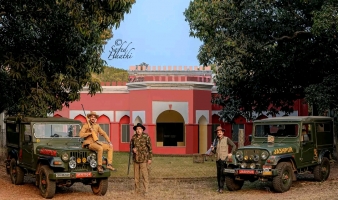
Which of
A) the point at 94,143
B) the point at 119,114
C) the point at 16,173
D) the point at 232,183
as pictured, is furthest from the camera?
the point at 119,114

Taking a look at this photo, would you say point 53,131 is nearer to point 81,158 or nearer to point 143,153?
point 81,158

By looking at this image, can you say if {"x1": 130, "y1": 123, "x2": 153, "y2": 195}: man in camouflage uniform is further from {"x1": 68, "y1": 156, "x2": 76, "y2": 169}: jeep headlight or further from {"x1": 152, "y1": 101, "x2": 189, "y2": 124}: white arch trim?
{"x1": 152, "y1": 101, "x2": 189, "y2": 124}: white arch trim

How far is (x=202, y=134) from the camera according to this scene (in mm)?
36719

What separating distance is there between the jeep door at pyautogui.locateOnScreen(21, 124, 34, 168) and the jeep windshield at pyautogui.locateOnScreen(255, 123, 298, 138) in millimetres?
6483

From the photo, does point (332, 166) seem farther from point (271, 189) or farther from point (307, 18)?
point (271, 189)

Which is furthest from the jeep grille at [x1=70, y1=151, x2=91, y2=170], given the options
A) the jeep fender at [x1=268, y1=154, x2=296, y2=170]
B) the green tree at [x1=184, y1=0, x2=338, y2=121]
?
the green tree at [x1=184, y1=0, x2=338, y2=121]

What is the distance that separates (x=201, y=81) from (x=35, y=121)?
21.6m

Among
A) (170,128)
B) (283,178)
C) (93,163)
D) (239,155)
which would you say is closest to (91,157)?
(93,163)

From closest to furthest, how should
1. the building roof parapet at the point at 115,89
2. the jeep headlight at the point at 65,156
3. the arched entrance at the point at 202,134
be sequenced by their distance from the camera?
the jeep headlight at the point at 65,156 → the arched entrance at the point at 202,134 → the building roof parapet at the point at 115,89

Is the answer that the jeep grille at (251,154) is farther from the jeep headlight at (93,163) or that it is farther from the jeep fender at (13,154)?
the jeep fender at (13,154)

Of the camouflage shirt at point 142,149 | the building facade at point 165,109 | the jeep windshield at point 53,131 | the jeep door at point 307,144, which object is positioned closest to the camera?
the camouflage shirt at point 142,149

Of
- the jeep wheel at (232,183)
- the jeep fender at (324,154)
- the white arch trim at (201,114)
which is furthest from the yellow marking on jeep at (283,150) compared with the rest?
the white arch trim at (201,114)

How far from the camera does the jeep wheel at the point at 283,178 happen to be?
1439 cm

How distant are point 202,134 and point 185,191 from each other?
69.8 feet
